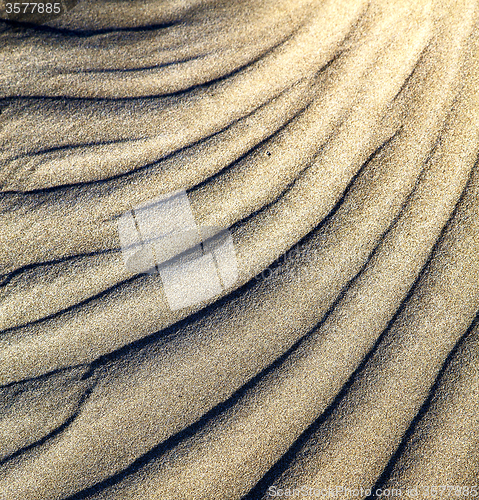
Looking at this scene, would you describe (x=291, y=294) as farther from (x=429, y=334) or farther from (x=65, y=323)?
(x=65, y=323)

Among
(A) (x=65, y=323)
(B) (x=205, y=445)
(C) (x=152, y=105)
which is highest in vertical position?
(C) (x=152, y=105)

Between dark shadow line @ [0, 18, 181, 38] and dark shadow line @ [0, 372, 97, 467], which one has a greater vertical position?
dark shadow line @ [0, 18, 181, 38]

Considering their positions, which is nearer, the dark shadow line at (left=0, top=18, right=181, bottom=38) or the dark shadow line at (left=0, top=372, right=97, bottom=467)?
the dark shadow line at (left=0, top=372, right=97, bottom=467)

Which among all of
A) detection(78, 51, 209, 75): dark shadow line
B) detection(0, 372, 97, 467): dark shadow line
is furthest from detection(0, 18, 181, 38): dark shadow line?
detection(0, 372, 97, 467): dark shadow line

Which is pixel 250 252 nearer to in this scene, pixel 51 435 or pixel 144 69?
pixel 144 69

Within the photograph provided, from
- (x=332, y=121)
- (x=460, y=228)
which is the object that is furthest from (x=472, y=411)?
(x=332, y=121)

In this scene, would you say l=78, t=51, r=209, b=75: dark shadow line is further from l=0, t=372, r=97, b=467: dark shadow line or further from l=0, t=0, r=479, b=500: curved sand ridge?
l=0, t=372, r=97, b=467: dark shadow line

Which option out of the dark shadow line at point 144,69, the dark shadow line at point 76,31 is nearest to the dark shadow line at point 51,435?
the dark shadow line at point 144,69

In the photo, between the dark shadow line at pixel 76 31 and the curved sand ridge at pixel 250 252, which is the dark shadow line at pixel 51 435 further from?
the dark shadow line at pixel 76 31
